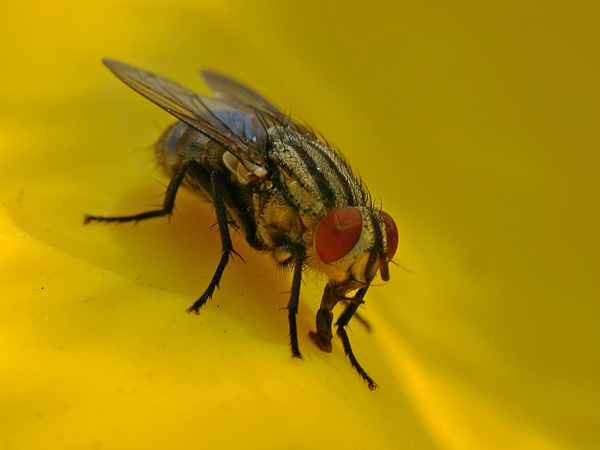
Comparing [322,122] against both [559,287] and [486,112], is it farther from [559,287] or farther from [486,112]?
[559,287]

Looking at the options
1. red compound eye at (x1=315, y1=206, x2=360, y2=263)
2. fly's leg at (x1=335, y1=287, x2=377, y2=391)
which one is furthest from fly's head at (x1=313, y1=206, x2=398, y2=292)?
fly's leg at (x1=335, y1=287, x2=377, y2=391)

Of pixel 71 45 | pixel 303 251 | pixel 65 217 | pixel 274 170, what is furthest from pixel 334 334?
pixel 71 45

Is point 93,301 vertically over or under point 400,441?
under

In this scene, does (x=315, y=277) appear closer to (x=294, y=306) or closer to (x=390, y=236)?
(x=294, y=306)

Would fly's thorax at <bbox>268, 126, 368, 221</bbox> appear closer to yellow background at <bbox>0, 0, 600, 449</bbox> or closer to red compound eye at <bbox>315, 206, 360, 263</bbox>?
red compound eye at <bbox>315, 206, 360, 263</bbox>

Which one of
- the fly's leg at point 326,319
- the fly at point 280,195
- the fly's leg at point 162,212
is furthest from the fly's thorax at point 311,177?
the fly's leg at point 162,212

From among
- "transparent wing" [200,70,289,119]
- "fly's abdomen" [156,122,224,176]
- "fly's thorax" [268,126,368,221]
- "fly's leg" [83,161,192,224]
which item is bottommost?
"fly's leg" [83,161,192,224]

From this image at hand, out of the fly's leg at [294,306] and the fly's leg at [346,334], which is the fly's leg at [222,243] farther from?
the fly's leg at [346,334]
